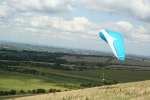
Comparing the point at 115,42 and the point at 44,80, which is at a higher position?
the point at 115,42

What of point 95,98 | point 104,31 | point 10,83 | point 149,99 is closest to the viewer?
point 149,99

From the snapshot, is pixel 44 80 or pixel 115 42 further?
pixel 44 80

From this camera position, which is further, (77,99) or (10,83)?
(10,83)

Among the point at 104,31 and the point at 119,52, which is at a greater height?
the point at 104,31

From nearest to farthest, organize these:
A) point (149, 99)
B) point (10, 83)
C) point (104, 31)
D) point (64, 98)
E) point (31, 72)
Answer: point (149, 99), point (64, 98), point (104, 31), point (10, 83), point (31, 72)

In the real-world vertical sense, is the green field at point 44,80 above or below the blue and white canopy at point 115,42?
below

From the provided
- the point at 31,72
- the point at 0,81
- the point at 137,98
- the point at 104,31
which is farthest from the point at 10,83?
the point at 137,98

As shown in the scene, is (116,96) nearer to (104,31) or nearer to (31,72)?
(104,31)

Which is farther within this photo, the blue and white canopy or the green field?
the green field

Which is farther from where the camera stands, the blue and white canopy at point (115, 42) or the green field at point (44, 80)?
the green field at point (44, 80)

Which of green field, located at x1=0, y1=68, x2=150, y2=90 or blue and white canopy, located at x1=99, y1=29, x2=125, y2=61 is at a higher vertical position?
blue and white canopy, located at x1=99, y1=29, x2=125, y2=61
